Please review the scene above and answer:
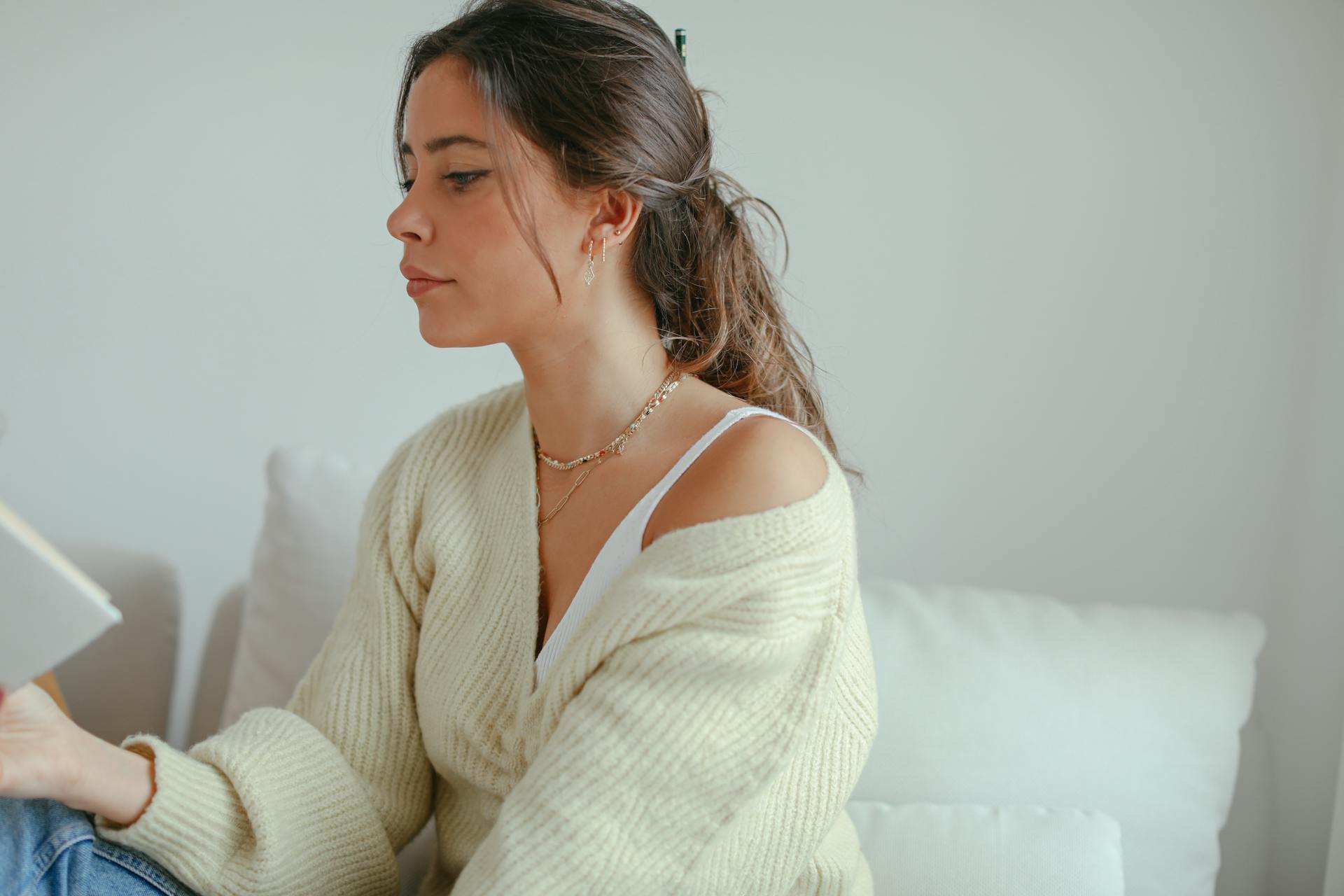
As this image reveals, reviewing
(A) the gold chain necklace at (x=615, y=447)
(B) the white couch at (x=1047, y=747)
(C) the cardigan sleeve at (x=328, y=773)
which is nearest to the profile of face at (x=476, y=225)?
(A) the gold chain necklace at (x=615, y=447)

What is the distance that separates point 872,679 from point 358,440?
0.91 metres

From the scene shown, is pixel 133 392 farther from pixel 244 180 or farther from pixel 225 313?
pixel 244 180

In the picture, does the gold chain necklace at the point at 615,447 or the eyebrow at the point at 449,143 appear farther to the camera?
the gold chain necklace at the point at 615,447

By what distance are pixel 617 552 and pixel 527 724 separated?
0.16 meters

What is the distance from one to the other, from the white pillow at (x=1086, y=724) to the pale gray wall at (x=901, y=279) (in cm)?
27

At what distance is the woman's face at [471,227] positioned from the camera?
98 centimetres

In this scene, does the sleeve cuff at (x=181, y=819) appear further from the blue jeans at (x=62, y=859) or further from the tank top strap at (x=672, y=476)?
the tank top strap at (x=672, y=476)

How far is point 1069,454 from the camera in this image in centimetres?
149

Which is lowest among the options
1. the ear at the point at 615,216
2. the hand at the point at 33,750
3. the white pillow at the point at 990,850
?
the white pillow at the point at 990,850

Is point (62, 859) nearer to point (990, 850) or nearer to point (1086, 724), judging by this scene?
point (990, 850)

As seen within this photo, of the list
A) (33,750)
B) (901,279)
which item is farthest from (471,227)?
(901,279)

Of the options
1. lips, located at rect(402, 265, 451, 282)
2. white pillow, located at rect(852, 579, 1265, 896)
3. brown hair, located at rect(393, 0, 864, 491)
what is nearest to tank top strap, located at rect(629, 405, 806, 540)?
brown hair, located at rect(393, 0, 864, 491)

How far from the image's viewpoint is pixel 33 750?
0.91 meters

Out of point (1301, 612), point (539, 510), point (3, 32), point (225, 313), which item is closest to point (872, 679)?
point (539, 510)
